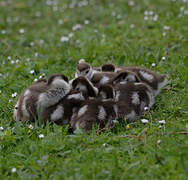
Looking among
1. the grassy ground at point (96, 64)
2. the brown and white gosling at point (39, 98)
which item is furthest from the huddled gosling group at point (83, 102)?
the grassy ground at point (96, 64)

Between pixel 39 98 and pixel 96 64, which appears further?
pixel 96 64

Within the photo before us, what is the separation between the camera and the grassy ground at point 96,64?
11.1 feet

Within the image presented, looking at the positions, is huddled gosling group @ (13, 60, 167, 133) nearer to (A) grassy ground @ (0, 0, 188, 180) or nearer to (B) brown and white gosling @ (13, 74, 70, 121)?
(B) brown and white gosling @ (13, 74, 70, 121)

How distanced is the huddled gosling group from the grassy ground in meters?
0.17

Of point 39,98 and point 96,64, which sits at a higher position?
point 96,64

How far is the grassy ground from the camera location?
3385mm

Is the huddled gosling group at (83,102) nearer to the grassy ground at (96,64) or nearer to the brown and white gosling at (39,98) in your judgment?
the brown and white gosling at (39,98)

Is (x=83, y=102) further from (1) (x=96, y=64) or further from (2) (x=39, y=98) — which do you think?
(1) (x=96, y=64)

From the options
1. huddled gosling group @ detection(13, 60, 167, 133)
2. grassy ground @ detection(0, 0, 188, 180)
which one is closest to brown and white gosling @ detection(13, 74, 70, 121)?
huddled gosling group @ detection(13, 60, 167, 133)

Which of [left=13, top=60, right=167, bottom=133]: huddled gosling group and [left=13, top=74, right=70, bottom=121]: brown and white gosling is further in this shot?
[left=13, top=74, right=70, bottom=121]: brown and white gosling

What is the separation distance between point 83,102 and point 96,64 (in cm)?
203

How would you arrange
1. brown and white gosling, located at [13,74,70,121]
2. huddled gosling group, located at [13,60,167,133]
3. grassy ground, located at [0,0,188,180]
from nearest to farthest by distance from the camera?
grassy ground, located at [0,0,188,180] < huddled gosling group, located at [13,60,167,133] < brown and white gosling, located at [13,74,70,121]

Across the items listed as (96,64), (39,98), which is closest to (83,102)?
(39,98)

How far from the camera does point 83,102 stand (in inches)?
169
